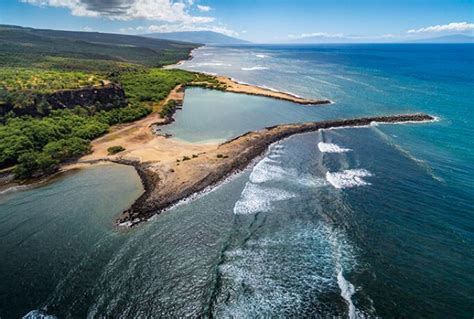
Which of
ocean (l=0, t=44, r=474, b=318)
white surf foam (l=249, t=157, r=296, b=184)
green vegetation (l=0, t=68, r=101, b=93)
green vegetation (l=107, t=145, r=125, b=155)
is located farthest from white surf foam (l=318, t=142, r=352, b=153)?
green vegetation (l=0, t=68, r=101, b=93)

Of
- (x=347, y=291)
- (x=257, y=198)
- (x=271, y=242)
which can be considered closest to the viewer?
(x=347, y=291)

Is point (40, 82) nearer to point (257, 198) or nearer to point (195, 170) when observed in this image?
point (195, 170)

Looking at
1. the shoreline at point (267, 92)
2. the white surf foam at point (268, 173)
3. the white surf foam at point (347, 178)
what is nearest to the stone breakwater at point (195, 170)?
the white surf foam at point (268, 173)

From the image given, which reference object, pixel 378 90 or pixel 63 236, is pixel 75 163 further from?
pixel 378 90

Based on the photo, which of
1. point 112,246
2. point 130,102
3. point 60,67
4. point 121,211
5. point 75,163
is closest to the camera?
point 112,246

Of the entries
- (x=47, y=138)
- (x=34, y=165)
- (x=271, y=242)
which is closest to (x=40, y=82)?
(x=47, y=138)

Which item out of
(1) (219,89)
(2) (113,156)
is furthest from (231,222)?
(1) (219,89)
